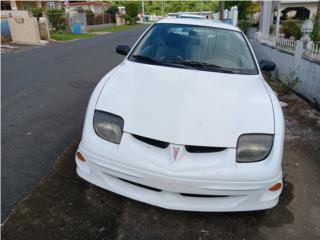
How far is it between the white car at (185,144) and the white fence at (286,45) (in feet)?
15.3

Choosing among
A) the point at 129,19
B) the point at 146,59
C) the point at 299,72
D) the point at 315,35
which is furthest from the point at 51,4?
the point at 146,59

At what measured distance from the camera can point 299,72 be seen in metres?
Result: 6.44

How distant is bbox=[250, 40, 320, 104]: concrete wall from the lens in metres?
5.72

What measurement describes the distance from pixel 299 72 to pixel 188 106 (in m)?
4.86

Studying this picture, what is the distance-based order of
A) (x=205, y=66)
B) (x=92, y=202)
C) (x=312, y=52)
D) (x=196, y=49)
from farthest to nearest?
(x=312, y=52), (x=196, y=49), (x=205, y=66), (x=92, y=202)

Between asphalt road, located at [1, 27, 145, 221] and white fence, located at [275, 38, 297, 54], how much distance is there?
476 cm

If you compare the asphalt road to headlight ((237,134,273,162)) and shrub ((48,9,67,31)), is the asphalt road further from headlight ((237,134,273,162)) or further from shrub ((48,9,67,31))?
shrub ((48,9,67,31))

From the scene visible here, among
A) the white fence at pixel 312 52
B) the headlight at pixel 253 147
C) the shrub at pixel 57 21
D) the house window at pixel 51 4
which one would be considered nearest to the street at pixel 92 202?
the headlight at pixel 253 147

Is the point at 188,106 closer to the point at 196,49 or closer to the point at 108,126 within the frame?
the point at 108,126

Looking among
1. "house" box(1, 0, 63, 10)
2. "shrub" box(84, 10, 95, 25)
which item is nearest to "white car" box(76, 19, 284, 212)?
"house" box(1, 0, 63, 10)

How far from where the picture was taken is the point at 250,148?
7.70 ft

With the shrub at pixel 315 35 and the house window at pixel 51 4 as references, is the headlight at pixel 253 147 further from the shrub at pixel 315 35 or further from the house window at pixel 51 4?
the house window at pixel 51 4

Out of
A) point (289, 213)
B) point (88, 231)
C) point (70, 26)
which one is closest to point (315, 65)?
point (289, 213)

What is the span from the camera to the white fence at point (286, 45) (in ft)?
22.8
